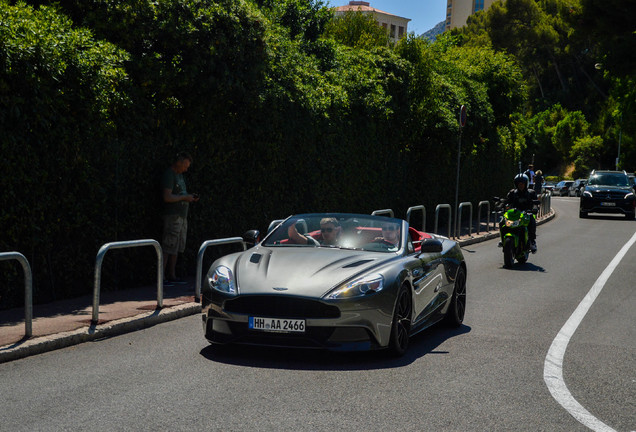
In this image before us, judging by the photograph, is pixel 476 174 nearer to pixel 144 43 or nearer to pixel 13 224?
pixel 144 43

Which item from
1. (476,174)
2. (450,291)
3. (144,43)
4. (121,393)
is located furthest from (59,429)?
(476,174)

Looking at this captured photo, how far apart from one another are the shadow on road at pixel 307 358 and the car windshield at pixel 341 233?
109cm

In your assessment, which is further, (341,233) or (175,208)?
(175,208)

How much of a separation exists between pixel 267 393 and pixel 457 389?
142 centimetres

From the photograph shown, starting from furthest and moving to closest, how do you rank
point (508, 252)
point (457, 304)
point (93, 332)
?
1. point (508, 252)
2. point (457, 304)
3. point (93, 332)

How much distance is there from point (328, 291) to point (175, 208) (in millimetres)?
5197

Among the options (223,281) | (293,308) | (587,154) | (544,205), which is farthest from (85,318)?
(587,154)

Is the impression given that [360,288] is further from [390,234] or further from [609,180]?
[609,180]

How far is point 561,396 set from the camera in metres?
6.18

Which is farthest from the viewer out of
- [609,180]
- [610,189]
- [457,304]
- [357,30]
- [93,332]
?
[357,30]

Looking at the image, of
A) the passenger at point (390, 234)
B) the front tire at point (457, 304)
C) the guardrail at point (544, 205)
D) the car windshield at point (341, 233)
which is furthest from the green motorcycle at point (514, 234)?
the guardrail at point (544, 205)

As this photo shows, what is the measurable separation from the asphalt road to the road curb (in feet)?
0.39

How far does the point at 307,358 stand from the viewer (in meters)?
7.40

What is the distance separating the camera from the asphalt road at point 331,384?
5.35 meters
